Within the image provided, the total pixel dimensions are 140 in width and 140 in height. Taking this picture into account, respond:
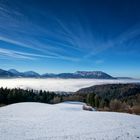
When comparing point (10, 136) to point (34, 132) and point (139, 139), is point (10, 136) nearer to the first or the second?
point (34, 132)

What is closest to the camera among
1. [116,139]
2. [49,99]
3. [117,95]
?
[116,139]

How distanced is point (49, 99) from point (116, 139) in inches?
3461

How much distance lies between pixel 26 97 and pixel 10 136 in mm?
74608

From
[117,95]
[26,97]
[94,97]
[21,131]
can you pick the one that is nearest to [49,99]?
[26,97]

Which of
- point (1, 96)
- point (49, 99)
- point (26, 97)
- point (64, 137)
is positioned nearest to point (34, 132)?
point (64, 137)

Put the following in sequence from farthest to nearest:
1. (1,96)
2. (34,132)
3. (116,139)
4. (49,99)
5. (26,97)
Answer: (49,99)
(26,97)
(1,96)
(34,132)
(116,139)

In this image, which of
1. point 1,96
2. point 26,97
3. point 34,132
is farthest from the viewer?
point 26,97

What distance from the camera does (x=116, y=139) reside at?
45.6 feet

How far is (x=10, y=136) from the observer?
14266 millimetres

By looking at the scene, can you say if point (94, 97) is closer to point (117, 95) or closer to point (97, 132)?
point (97, 132)

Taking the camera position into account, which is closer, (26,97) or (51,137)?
(51,137)

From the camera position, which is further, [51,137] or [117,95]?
[117,95]

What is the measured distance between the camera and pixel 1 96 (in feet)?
250

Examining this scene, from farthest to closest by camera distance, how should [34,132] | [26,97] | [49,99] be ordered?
[49,99]
[26,97]
[34,132]
